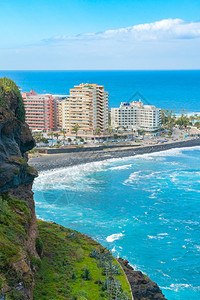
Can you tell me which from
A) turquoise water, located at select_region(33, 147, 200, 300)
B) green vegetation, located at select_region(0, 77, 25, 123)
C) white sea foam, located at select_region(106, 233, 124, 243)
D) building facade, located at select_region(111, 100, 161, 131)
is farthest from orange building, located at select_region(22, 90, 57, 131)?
green vegetation, located at select_region(0, 77, 25, 123)

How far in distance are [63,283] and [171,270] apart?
20.7m

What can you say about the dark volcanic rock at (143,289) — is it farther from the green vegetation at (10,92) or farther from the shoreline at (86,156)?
the shoreline at (86,156)

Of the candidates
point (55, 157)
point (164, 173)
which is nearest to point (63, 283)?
point (164, 173)

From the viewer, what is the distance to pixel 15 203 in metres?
40.0

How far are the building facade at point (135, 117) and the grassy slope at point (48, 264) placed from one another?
117 m

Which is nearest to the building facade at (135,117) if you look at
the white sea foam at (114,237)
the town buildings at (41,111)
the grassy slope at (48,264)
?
the town buildings at (41,111)

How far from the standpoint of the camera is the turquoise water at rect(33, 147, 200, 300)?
55862 millimetres

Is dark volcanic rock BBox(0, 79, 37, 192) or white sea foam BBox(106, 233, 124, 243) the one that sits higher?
dark volcanic rock BBox(0, 79, 37, 192)

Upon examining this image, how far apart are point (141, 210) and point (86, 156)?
52.1 metres

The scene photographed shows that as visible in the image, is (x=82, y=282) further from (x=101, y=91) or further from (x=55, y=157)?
(x=101, y=91)

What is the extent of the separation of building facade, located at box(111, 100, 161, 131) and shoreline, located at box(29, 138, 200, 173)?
20.5 meters

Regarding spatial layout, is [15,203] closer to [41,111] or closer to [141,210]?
[141,210]

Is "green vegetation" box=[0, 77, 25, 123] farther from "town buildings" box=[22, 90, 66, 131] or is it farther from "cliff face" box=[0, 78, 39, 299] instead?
"town buildings" box=[22, 90, 66, 131]

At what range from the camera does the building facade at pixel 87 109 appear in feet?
499
